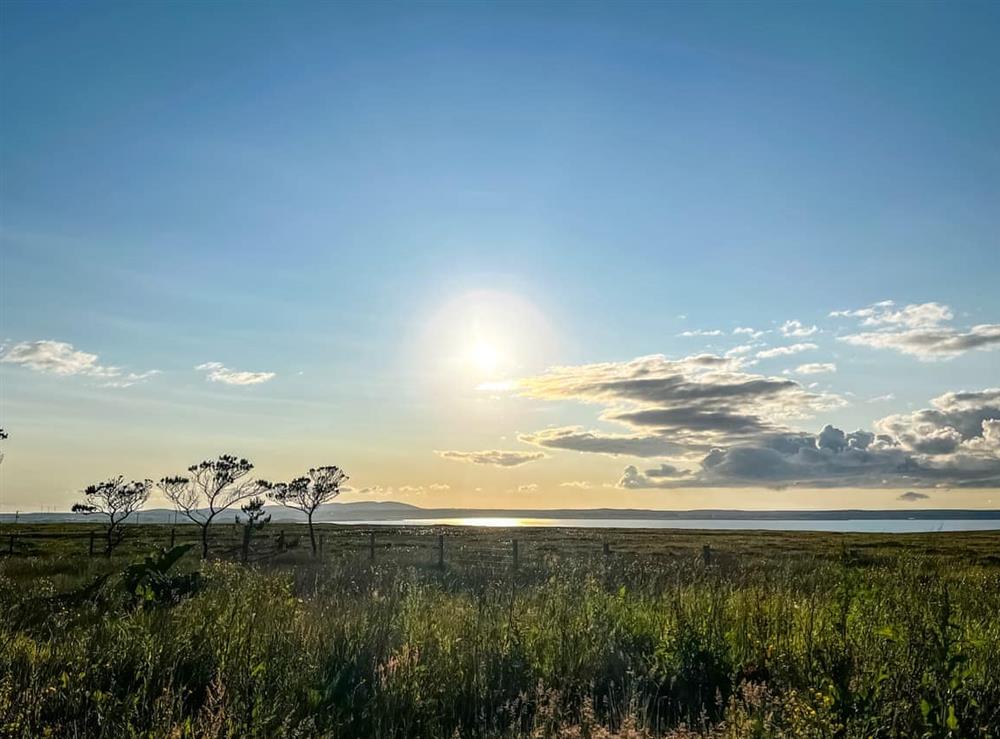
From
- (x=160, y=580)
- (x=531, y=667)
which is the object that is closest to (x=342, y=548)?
(x=160, y=580)

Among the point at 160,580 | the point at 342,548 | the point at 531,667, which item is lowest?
the point at 342,548

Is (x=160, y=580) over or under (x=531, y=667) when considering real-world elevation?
over

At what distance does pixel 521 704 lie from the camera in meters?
6.27

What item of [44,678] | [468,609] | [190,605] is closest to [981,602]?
[468,609]

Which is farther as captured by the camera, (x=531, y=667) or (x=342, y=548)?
(x=342, y=548)

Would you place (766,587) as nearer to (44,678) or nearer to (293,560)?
(44,678)

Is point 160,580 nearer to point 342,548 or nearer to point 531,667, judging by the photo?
point 531,667

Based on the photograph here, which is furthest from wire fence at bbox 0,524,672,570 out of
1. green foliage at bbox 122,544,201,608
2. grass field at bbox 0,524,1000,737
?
grass field at bbox 0,524,1000,737

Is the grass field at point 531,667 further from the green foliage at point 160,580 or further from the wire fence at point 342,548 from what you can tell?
the wire fence at point 342,548

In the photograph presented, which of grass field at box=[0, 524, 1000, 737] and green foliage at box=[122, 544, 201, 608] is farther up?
green foliage at box=[122, 544, 201, 608]

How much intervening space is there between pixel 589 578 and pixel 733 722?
A: 4162 millimetres

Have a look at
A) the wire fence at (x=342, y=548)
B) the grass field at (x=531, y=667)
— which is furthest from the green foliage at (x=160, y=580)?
the wire fence at (x=342, y=548)

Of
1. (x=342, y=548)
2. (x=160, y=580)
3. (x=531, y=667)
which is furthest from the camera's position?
(x=342, y=548)

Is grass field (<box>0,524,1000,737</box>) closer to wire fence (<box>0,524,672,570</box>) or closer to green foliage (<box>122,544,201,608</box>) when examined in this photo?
green foliage (<box>122,544,201,608</box>)
